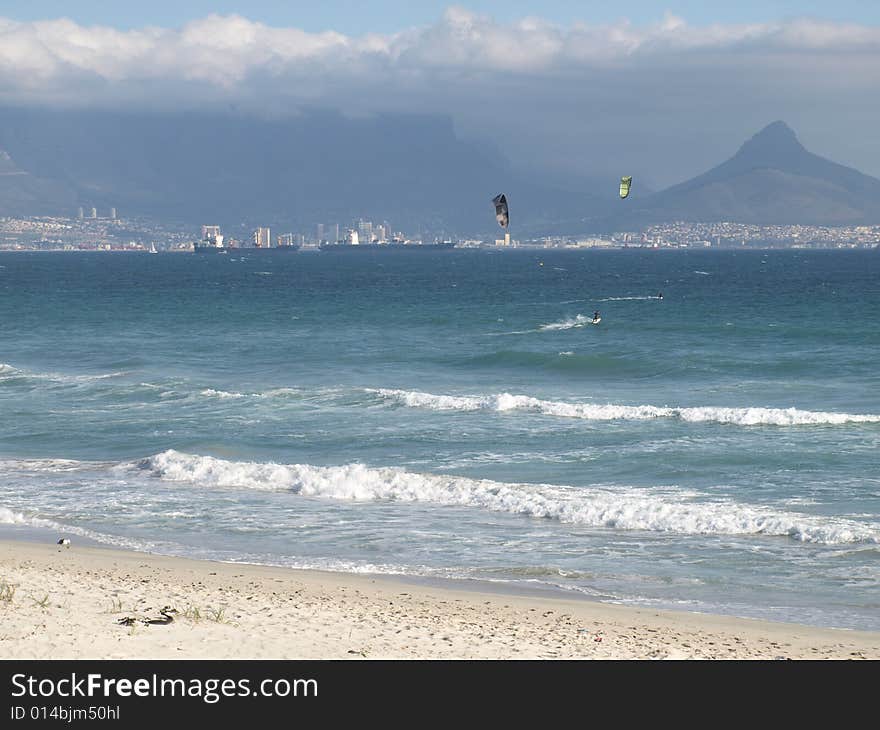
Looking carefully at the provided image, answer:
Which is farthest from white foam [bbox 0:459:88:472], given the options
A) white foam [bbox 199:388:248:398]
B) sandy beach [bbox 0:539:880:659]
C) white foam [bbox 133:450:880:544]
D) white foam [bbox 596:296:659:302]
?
white foam [bbox 596:296:659:302]

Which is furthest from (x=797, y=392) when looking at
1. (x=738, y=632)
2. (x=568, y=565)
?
(x=738, y=632)

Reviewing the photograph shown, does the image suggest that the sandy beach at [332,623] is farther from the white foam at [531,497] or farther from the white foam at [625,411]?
the white foam at [625,411]

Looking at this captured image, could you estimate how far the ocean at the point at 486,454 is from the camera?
69.4 ft

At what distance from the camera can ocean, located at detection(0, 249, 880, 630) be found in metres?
21.1

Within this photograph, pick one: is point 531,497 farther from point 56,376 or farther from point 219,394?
point 56,376

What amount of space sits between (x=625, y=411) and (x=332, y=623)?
2252cm

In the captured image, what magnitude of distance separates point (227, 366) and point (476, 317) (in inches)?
1174

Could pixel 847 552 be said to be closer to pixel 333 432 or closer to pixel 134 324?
pixel 333 432

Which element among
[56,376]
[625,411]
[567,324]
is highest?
[567,324]

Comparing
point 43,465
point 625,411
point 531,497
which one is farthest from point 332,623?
point 625,411

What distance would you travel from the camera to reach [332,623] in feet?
52.3

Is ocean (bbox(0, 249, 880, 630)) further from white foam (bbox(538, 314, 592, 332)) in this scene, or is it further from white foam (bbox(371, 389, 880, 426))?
white foam (bbox(538, 314, 592, 332))

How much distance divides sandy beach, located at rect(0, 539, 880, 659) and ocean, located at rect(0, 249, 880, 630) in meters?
1.36
